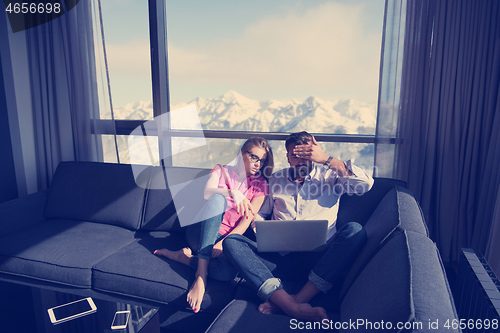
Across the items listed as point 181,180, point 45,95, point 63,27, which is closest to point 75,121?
point 45,95

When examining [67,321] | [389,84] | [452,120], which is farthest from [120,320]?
[452,120]

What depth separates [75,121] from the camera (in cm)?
284

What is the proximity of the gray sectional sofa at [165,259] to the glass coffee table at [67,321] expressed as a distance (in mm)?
242

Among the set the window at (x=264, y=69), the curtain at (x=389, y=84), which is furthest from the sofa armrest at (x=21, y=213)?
the curtain at (x=389, y=84)

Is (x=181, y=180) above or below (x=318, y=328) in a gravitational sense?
above

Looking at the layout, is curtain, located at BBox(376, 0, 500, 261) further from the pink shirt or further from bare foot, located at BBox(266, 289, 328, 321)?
bare foot, located at BBox(266, 289, 328, 321)

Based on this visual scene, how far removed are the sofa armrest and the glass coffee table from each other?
2.59 ft

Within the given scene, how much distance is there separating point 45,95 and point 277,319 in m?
2.81

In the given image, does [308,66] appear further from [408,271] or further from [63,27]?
[408,271]

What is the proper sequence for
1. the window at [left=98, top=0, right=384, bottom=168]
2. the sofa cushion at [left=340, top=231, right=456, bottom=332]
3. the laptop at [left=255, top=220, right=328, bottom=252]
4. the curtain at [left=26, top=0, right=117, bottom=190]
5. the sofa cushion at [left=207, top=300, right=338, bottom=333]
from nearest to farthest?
the sofa cushion at [left=340, top=231, right=456, bottom=332] → the sofa cushion at [left=207, top=300, right=338, bottom=333] → the laptop at [left=255, top=220, right=328, bottom=252] → the curtain at [left=26, top=0, right=117, bottom=190] → the window at [left=98, top=0, right=384, bottom=168]

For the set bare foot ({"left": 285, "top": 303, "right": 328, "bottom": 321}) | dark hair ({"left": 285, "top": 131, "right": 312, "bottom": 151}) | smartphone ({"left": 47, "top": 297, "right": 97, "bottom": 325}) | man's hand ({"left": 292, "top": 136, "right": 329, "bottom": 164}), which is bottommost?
smartphone ({"left": 47, "top": 297, "right": 97, "bottom": 325})

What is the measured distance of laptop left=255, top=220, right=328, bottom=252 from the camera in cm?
140

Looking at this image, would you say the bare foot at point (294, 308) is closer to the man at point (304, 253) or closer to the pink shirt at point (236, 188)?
the man at point (304, 253)

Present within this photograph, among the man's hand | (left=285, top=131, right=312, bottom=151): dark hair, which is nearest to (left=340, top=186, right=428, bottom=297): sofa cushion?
the man's hand
